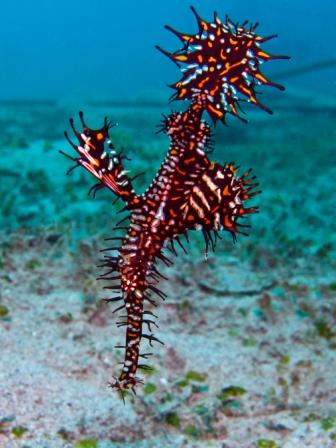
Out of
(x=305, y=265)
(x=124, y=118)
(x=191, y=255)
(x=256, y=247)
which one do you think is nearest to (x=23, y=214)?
(x=191, y=255)

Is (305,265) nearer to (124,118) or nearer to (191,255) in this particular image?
(191,255)

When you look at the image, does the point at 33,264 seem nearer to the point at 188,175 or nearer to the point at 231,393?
the point at 231,393

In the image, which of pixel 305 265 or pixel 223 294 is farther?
pixel 305 265

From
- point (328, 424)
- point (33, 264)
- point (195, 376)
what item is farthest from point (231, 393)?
point (33, 264)

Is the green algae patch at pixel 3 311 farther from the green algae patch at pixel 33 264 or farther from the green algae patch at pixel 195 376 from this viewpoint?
the green algae patch at pixel 195 376

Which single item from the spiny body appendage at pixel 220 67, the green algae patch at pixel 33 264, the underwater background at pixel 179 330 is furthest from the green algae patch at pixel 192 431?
the spiny body appendage at pixel 220 67

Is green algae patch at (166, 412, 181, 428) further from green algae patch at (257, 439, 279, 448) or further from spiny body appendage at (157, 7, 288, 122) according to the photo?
spiny body appendage at (157, 7, 288, 122)
